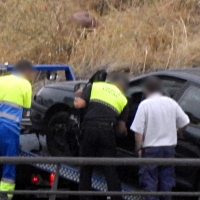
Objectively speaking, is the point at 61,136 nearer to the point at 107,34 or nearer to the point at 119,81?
the point at 119,81

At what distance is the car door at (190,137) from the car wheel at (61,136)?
1.29 m

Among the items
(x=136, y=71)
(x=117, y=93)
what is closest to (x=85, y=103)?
(x=117, y=93)

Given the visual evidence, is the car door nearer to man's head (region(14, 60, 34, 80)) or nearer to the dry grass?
man's head (region(14, 60, 34, 80))

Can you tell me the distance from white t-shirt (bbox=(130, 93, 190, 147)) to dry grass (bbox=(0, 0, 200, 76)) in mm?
6300

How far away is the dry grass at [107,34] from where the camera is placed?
13.7m

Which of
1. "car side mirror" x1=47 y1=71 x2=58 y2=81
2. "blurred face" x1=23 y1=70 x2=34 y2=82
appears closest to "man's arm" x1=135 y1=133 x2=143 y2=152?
"blurred face" x1=23 y1=70 x2=34 y2=82

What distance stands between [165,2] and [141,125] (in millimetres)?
9609

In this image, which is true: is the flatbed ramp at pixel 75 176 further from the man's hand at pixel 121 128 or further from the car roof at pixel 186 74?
the car roof at pixel 186 74

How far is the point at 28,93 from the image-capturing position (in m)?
7.43

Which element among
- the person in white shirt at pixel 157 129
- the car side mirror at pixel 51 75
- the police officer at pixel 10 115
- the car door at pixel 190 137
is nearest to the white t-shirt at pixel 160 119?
the person in white shirt at pixel 157 129

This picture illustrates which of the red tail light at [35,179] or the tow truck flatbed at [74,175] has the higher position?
the tow truck flatbed at [74,175]

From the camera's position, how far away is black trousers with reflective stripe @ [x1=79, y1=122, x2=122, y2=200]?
6.91 metres

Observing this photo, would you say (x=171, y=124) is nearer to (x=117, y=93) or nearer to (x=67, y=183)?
(x=117, y=93)

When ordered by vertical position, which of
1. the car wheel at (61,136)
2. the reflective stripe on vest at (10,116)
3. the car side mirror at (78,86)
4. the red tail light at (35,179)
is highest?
the car side mirror at (78,86)
